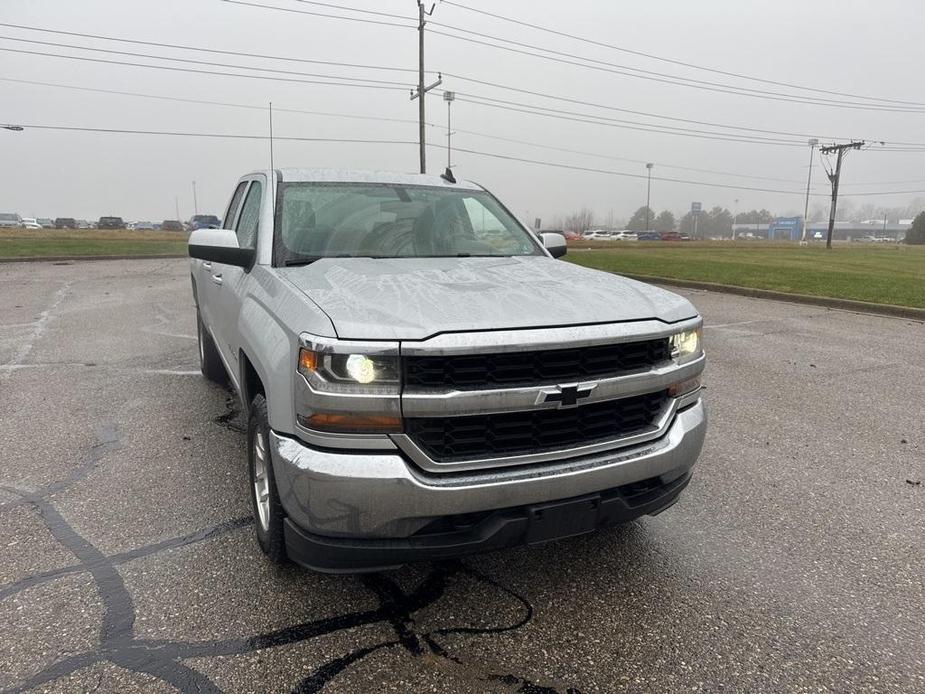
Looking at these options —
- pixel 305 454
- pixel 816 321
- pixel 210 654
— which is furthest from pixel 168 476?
pixel 816 321

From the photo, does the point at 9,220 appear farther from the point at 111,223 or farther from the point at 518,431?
the point at 518,431

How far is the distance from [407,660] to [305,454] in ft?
2.65

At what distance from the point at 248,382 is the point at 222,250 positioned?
2.33ft

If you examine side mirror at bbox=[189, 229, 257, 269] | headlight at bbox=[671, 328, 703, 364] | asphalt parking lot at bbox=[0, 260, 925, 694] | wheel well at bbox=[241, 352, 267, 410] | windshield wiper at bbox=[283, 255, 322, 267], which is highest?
side mirror at bbox=[189, 229, 257, 269]

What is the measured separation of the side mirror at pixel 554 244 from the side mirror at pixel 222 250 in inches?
74.2

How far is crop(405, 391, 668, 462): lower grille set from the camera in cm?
209

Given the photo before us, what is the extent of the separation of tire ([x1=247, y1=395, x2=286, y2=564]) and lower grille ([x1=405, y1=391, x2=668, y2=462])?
671 millimetres

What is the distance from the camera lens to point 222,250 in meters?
3.13

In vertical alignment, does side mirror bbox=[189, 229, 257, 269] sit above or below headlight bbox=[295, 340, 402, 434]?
above

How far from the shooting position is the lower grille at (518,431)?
2094mm

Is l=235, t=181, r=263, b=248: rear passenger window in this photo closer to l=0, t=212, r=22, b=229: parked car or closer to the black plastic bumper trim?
the black plastic bumper trim

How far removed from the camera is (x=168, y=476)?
365 cm

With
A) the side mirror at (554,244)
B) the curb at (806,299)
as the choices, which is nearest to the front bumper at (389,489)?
the side mirror at (554,244)

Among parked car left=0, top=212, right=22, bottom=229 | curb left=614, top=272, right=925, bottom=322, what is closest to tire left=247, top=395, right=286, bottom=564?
curb left=614, top=272, right=925, bottom=322
